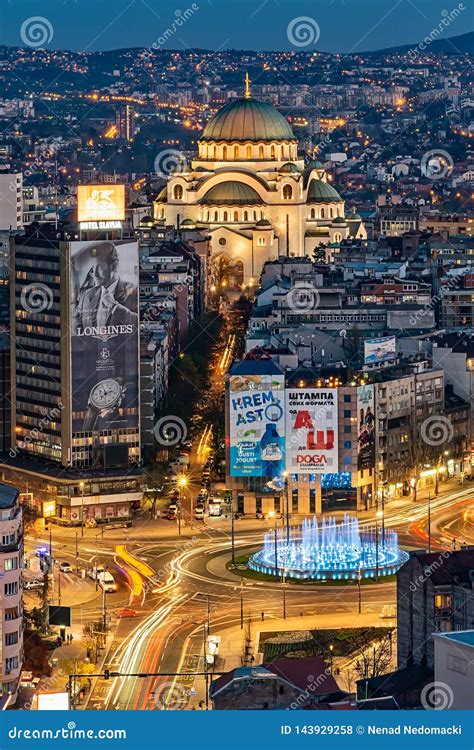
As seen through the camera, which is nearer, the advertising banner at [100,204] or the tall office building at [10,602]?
the tall office building at [10,602]

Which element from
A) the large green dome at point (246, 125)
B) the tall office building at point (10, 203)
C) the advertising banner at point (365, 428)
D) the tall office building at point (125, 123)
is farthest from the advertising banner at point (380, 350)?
the tall office building at point (125, 123)

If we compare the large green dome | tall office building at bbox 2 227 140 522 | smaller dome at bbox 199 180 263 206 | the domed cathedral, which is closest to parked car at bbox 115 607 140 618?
tall office building at bbox 2 227 140 522

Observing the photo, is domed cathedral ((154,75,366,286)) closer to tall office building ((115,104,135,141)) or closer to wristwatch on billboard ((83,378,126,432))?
wristwatch on billboard ((83,378,126,432))

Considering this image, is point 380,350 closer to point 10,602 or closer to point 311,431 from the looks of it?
point 311,431

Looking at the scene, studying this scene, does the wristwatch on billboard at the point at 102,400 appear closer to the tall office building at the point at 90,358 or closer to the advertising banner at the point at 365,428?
the tall office building at the point at 90,358

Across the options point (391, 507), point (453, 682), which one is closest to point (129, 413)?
point (391, 507)

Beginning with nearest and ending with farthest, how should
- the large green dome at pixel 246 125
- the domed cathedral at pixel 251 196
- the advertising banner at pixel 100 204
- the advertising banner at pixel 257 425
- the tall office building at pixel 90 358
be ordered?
the advertising banner at pixel 257 425 → the tall office building at pixel 90 358 → the advertising banner at pixel 100 204 → the domed cathedral at pixel 251 196 → the large green dome at pixel 246 125
